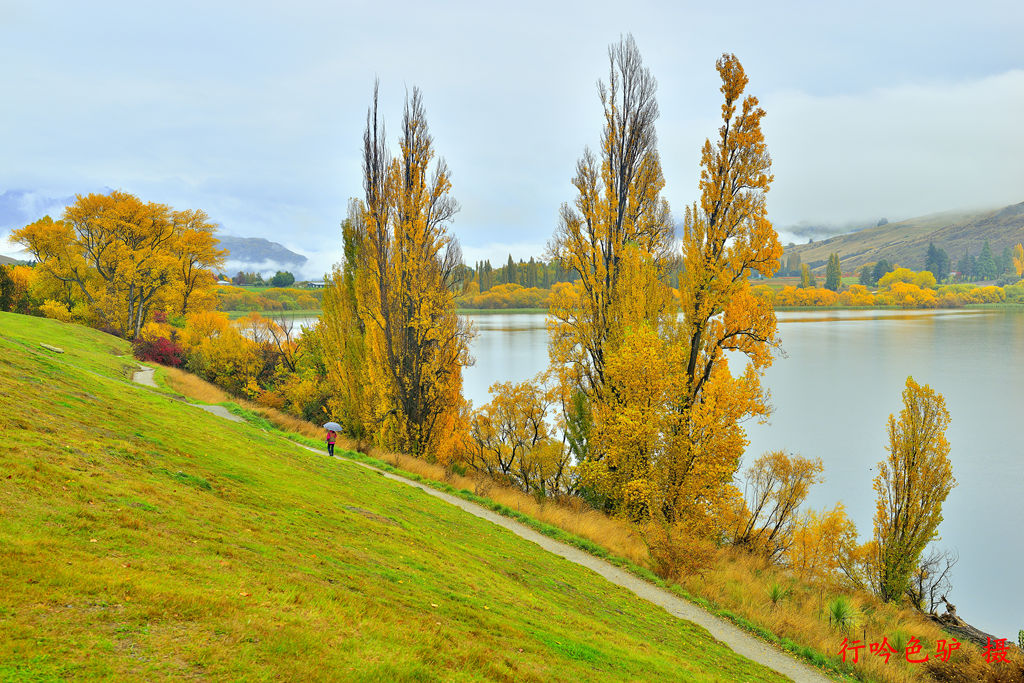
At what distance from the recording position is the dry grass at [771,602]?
10688 millimetres

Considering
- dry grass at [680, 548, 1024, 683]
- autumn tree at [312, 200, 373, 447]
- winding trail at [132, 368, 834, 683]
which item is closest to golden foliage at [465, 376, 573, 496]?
autumn tree at [312, 200, 373, 447]

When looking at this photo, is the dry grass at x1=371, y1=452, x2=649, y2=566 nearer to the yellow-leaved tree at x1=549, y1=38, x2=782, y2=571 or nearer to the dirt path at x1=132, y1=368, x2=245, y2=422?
the yellow-leaved tree at x1=549, y1=38, x2=782, y2=571

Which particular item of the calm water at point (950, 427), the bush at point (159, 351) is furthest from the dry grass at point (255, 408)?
the calm water at point (950, 427)

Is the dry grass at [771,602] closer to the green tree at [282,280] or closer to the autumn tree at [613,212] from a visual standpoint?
the autumn tree at [613,212]

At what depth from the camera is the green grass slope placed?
12.8 ft

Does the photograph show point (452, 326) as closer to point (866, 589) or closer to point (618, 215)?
point (618, 215)

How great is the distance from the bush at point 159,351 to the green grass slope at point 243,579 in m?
30.5

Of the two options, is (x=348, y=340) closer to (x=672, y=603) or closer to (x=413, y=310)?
(x=413, y=310)

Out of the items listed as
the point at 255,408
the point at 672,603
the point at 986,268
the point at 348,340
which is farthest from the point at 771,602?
the point at 986,268

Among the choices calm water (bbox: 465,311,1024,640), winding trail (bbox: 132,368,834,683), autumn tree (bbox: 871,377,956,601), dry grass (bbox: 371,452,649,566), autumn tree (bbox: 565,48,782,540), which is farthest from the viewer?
calm water (bbox: 465,311,1024,640)

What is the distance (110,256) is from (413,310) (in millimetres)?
34824

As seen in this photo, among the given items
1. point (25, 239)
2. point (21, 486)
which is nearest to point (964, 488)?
point (21, 486)

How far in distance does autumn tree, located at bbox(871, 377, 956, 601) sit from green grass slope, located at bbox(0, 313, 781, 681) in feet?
50.1

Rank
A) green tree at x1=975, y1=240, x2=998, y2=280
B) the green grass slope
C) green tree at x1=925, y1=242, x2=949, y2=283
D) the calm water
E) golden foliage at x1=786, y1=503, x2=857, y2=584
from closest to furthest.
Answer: the green grass slope, the calm water, golden foliage at x1=786, y1=503, x2=857, y2=584, green tree at x1=975, y1=240, x2=998, y2=280, green tree at x1=925, y1=242, x2=949, y2=283
